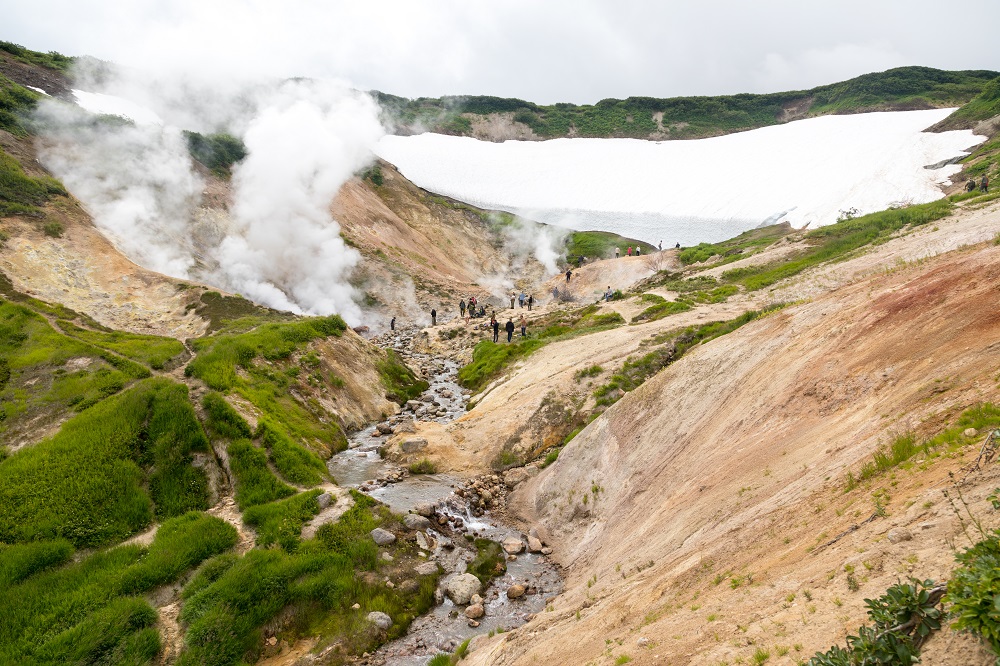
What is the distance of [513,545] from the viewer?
1666 cm

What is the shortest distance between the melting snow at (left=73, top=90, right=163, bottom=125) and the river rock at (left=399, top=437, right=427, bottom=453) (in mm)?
52395

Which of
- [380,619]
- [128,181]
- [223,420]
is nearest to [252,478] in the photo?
[223,420]

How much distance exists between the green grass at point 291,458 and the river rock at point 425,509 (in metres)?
3.68

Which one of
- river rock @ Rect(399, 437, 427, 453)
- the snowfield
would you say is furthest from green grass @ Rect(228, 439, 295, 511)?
the snowfield

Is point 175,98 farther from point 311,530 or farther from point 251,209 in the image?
point 311,530

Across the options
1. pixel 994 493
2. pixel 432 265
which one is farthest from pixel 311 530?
pixel 432 265

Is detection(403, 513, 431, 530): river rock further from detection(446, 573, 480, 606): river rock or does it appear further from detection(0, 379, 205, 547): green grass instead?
detection(0, 379, 205, 547): green grass

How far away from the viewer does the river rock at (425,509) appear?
17828mm

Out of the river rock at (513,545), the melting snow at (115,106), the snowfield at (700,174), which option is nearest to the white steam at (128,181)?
the melting snow at (115,106)

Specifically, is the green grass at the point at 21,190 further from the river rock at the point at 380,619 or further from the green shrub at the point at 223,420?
the river rock at the point at 380,619

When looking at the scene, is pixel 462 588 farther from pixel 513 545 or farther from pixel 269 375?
pixel 269 375

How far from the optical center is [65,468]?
48.9ft

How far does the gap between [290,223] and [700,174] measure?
75708mm

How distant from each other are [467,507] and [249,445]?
26.6ft
